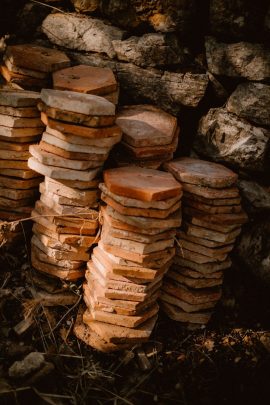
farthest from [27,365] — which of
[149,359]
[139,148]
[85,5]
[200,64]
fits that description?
[85,5]

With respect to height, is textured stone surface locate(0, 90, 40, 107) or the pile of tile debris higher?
textured stone surface locate(0, 90, 40, 107)

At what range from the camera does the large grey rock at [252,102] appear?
3.30m

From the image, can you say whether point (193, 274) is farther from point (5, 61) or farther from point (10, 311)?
point (5, 61)

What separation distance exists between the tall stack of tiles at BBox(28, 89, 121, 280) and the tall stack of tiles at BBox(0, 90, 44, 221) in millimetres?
263

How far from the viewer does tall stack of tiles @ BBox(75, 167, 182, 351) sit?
2.75 m

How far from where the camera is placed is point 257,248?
3596 mm

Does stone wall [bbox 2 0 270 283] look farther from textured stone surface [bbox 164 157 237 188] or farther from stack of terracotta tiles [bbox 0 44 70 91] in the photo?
stack of terracotta tiles [bbox 0 44 70 91]

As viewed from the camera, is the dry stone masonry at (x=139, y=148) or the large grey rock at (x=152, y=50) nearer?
the dry stone masonry at (x=139, y=148)

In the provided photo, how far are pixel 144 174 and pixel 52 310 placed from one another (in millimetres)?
1517

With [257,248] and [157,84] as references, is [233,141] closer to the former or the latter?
[157,84]

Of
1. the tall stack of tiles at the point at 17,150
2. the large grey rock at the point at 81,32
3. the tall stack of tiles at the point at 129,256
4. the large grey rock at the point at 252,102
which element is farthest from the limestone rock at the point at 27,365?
the large grey rock at the point at 81,32

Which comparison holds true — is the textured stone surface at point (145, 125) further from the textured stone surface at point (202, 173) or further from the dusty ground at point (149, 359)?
the dusty ground at point (149, 359)

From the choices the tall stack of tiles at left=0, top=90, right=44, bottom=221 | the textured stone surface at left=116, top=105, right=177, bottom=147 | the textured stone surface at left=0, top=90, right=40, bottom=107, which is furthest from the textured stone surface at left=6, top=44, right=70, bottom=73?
the textured stone surface at left=116, top=105, right=177, bottom=147

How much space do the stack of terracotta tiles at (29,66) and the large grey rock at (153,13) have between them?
2.31 feet
